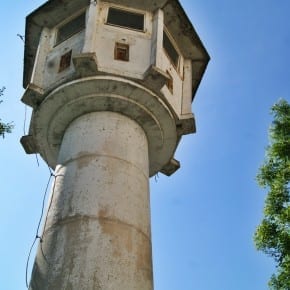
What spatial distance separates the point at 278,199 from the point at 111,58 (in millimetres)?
5224

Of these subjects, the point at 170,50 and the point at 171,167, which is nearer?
the point at 171,167

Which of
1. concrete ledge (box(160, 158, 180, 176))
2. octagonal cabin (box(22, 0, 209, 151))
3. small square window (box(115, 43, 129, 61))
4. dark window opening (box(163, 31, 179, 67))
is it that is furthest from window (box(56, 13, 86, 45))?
concrete ledge (box(160, 158, 180, 176))

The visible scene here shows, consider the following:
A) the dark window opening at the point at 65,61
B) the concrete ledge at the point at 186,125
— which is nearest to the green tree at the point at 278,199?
the concrete ledge at the point at 186,125

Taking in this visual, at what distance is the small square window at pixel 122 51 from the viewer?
34.8 ft

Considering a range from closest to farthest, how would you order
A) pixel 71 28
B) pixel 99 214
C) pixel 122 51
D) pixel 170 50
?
1. pixel 99 214
2. pixel 122 51
3. pixel 71 28
4. pixel 170 50

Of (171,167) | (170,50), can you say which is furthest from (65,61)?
(171,167)

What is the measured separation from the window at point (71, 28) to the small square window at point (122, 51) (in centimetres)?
150

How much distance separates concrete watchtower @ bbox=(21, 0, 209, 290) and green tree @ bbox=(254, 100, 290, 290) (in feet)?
7.85

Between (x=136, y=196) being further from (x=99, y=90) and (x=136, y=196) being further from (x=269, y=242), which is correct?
(x=269, y=242)

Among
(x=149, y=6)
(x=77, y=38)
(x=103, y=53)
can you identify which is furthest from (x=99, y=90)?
(x=149, y=6)

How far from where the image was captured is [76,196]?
26.7 feet

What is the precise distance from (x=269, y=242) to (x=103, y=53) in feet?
19.3

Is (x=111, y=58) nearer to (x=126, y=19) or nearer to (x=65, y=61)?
(x=65, y=61)

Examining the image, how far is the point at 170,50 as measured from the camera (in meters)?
12.4
